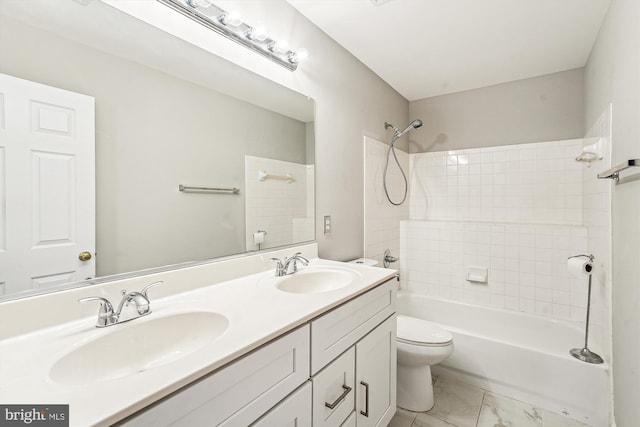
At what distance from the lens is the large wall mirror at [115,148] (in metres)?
0.82

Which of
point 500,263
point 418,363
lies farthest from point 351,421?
point 500,263

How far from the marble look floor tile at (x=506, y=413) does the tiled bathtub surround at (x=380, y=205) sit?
1189 mm

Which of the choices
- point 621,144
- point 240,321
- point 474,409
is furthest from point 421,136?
point 240,321

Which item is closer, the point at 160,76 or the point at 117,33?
the point at 117,33

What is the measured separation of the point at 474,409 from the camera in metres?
1.83

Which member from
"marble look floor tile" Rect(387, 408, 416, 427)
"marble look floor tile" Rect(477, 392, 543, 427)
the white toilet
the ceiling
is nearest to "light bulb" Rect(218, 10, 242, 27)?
the ceiling

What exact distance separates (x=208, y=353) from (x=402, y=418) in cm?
158

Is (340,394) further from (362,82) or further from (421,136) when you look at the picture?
(421,136)

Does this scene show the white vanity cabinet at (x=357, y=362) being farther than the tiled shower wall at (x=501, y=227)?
No

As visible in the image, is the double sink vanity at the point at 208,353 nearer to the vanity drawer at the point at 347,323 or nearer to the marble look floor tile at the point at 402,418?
the vanity drawer at the point at 347,323

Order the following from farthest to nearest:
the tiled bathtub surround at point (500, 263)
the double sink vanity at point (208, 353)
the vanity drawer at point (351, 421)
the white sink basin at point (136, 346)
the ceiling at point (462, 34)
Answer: the tiled bathtub surround at point (500, 263), the ceiling at point (462, 34), the vanity drawer at point (351, 421), the white sink basin at point (136, 346), the double sink vanity at point (208, 353)

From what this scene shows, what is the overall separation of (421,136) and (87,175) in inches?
113

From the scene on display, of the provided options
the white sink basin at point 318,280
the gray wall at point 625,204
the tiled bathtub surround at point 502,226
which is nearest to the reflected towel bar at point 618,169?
the gray wall at point 625,204

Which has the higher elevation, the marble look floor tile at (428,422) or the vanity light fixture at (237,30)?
the vanity light fixture at (237,30)
